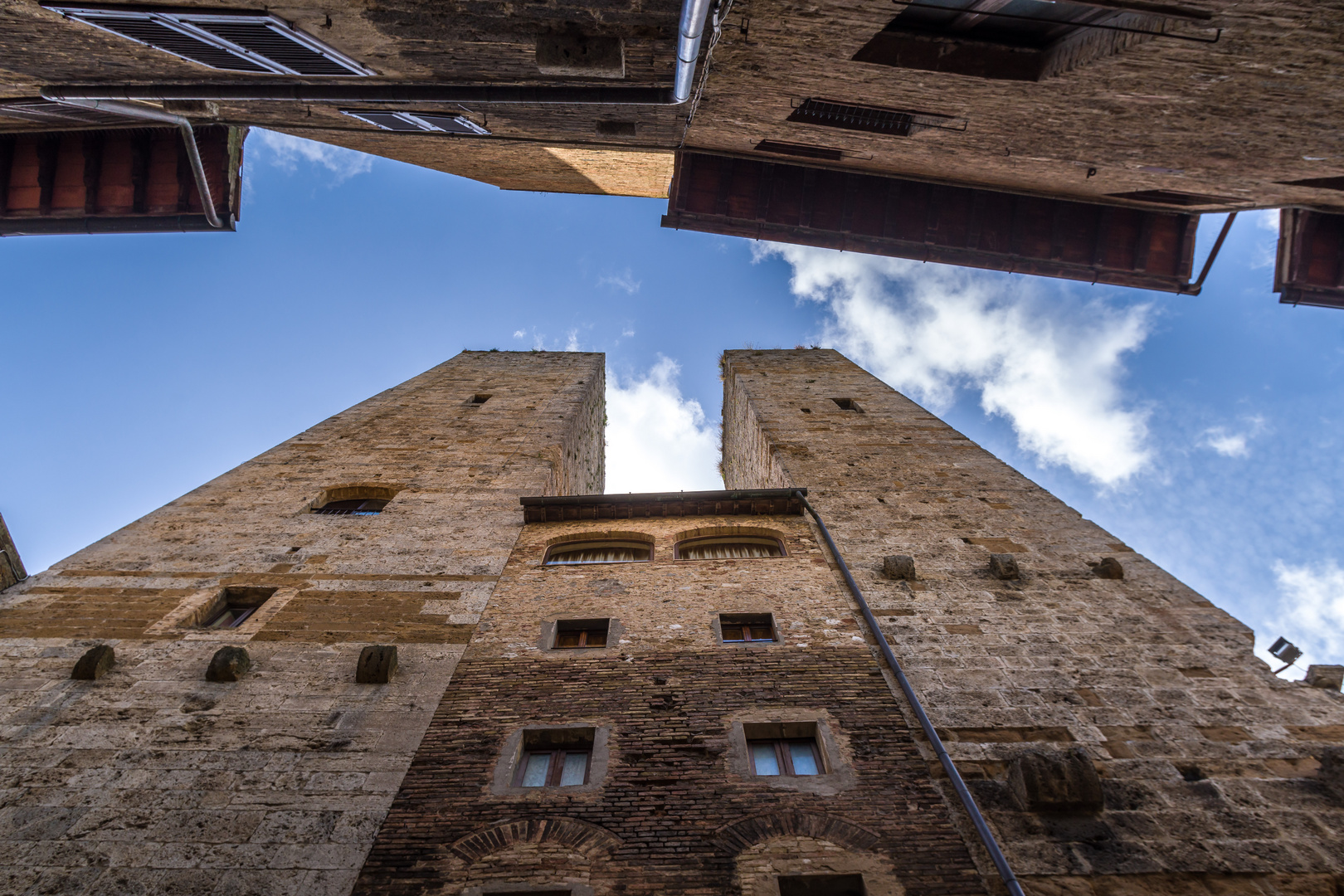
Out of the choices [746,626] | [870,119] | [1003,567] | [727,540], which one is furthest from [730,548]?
[870,119]

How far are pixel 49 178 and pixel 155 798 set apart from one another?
1210 cm

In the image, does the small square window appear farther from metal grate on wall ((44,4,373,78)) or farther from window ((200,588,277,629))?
metal grate on wall ((44,4,373,78))

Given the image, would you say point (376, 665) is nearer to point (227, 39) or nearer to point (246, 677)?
point (246, 677)

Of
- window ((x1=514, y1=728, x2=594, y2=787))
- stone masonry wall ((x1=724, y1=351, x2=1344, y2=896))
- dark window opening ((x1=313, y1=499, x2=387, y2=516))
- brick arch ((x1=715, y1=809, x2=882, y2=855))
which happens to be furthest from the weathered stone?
dark window opening ((x1=313, y1=499, x2=387, y2=516))

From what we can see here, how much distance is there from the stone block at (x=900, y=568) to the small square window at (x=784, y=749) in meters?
3.15

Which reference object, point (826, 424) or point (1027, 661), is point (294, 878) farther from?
point (826, 424)

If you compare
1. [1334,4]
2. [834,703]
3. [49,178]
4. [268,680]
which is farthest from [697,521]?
[49,178]

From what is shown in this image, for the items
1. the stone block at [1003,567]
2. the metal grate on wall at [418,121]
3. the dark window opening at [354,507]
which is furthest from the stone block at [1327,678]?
the metal grate on wall at [418,121]

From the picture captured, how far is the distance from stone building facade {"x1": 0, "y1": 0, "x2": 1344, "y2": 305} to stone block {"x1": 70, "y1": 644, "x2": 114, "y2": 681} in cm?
643

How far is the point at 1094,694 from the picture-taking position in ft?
22.8

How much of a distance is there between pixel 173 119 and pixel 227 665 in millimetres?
8307

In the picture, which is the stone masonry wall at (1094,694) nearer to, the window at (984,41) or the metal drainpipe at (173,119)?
the window at (984,41)

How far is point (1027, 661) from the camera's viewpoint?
7.45m

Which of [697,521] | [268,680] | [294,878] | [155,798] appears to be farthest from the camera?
[697,521]
